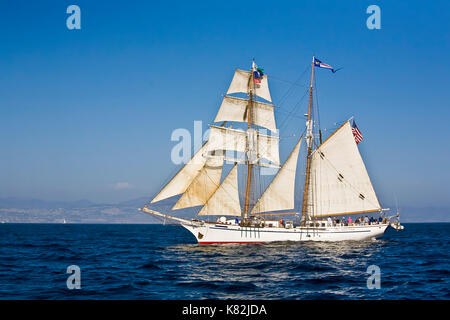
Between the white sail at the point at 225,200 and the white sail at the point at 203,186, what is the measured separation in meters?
0.91

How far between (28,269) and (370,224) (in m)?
46.1

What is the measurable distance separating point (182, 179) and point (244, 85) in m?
18.3

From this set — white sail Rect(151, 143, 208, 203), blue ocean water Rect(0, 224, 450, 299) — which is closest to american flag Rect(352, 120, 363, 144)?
blue ocean water Rect(0, 224, 450, 299)

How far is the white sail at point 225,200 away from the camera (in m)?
54.8

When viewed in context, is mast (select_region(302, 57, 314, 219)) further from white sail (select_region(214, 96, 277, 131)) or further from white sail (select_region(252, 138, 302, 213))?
white sail (select_region(214, 96, 277, 131))

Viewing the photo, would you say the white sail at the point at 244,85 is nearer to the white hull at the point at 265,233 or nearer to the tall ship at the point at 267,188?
the tall ship at the point at 267,188

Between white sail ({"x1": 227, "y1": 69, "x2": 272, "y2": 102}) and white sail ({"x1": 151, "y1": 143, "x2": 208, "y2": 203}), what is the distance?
505 inches

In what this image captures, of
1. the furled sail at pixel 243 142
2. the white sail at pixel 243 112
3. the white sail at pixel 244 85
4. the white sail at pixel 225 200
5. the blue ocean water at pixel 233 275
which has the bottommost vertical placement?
the blue ocean water at pixel 233 275

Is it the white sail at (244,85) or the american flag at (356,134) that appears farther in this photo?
the white sail at (244,85)

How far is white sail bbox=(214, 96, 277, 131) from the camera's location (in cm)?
6078

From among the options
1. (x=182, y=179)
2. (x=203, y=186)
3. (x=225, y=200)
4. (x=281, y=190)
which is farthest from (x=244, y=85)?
(x=182, y=179)

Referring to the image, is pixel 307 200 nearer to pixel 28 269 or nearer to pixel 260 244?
pixel 260 244

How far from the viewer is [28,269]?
112ft

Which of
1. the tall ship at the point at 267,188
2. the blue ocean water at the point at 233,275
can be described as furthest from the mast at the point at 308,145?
the blue ocean water at the point at 233,275
